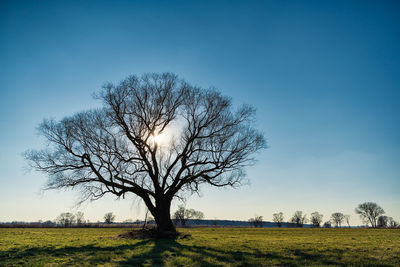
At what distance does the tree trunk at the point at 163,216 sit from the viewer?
20766mm

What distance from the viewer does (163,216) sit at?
2100 cm

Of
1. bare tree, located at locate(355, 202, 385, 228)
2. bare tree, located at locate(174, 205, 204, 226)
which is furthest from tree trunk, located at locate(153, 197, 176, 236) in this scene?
bare tree, located at locate(355, 202, 385, 228)

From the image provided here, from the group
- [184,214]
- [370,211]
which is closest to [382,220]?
[370,211]

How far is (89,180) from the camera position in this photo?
66.3ft

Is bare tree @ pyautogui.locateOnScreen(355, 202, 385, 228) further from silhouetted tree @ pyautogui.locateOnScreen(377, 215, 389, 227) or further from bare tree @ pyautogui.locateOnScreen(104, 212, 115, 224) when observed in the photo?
bare tree @ pyautogui.locateOnScreen(104, 212, 115, 224)

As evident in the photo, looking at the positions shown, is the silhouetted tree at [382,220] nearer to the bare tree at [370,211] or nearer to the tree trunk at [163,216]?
the bare tree at [370,211]

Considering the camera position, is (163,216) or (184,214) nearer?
(163,216)

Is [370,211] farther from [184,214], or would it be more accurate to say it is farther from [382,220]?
[184,214]

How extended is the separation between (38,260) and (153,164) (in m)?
12.5

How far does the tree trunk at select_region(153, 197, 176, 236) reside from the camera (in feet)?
68.1

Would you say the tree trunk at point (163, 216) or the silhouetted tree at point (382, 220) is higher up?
the tree trunk at point (163, 216)

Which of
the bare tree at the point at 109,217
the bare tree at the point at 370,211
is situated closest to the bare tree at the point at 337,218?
the bare tree at the point at 370,211

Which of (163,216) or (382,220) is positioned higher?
(163,216)

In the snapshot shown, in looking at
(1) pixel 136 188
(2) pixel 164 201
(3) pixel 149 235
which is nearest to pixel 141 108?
(1) pixel 136 188
